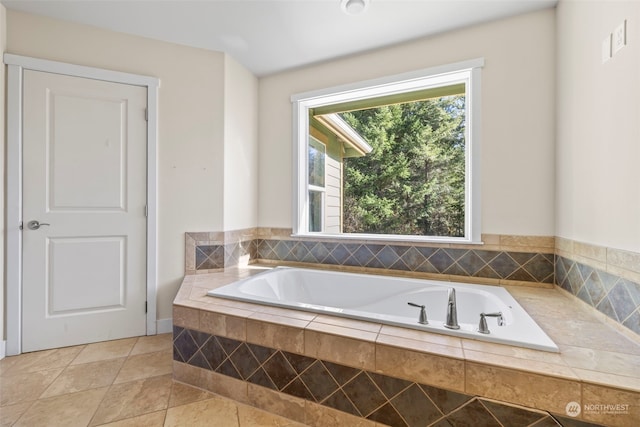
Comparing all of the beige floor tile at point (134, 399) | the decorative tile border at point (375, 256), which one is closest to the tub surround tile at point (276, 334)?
the beige floor tile at point (134, 399)

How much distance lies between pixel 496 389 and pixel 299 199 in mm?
2036

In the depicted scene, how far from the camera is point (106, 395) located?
1523 millimetres

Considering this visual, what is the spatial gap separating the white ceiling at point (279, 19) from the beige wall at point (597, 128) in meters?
0.53

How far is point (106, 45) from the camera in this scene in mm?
2137

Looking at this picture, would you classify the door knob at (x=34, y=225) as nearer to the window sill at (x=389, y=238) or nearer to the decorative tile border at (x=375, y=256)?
the decorative tile border at (x=375, y=256)

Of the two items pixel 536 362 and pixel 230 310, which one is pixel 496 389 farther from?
pixel 230 310

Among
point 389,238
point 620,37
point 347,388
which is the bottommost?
point 347,388

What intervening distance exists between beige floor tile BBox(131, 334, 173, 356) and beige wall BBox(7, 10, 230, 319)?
0.16m

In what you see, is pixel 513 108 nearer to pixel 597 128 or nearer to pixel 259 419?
pixel 597 128

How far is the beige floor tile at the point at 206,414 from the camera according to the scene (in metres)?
1.33

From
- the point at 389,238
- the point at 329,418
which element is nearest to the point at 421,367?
the point at 329,418

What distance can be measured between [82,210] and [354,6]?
2.39 metres

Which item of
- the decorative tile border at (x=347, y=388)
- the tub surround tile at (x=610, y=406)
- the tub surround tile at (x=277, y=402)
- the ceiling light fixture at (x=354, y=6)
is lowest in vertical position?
the tub surround tile at (x=277, y=402)

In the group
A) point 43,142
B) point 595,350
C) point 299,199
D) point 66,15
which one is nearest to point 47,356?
point 43,142
